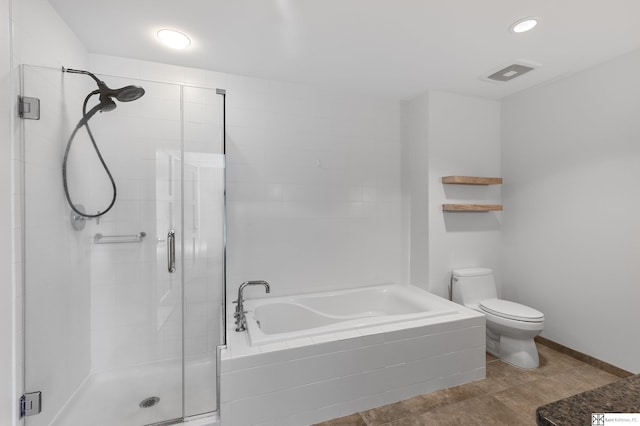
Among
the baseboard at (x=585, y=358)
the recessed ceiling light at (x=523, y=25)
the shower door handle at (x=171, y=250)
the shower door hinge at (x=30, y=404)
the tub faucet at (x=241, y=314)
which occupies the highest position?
the recessed ceiling light at (x=523, y=25)

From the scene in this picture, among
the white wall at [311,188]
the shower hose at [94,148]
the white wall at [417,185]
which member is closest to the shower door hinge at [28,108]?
the shower hose at [94,148]

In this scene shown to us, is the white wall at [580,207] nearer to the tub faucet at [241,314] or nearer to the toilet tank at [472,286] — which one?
the toilet tank at [472,286]

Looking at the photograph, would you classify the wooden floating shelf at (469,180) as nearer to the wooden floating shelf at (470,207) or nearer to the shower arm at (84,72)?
the wooden floating shelf at (470,207)

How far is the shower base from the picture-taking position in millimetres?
1645

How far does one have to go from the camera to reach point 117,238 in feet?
6.40

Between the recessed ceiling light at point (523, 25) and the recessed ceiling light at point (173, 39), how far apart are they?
6.75ft

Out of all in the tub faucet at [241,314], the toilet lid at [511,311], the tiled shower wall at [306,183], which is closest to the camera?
the tub faucet at [241,314]

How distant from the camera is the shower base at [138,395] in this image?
1645 millimetres

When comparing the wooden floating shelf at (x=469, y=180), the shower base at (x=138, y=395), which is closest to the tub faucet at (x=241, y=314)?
the shower base at (x=138, y=395)

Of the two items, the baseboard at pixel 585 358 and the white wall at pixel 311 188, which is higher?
the white wall at pixel 311 188

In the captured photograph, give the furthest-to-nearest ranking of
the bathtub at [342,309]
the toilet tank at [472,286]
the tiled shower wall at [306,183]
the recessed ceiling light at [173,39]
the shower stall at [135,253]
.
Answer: the toilet tank at [472,286] → the tiled shower wall at [306,183] → the bathtub at [342,309] → the recessed ceiling light at [173,39] → the shower stall at [135,253]

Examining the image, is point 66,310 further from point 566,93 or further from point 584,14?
point 566,93

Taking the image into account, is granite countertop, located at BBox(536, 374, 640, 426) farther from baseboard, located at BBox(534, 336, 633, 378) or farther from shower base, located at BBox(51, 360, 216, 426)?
baseboard, located at BBox(534, 336, 633, 378)

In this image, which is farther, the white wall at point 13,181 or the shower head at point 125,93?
the shower head at point 125,93
